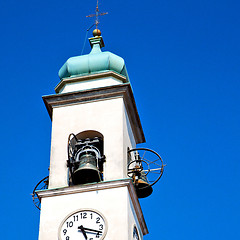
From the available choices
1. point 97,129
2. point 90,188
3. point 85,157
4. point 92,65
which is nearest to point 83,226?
point 90,188

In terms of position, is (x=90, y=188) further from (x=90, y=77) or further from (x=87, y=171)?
(x=90, y=77)

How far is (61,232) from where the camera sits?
28109 millimetres

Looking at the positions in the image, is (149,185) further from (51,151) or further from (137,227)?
(51,151)

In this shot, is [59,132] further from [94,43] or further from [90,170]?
[94,43]

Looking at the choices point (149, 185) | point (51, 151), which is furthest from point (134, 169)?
point (51, 151)

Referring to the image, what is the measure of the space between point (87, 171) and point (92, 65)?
4.76 metres

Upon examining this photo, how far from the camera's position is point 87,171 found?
29.3m

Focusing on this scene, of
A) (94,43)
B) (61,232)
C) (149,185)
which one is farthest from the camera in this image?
(94,43)

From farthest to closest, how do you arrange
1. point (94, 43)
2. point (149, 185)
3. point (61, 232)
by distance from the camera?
point (94, 43) → point (149, 185) → point (61, 232)

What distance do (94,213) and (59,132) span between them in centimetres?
362

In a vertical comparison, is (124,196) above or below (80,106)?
below

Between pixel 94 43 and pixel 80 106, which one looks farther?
pixel 94 43

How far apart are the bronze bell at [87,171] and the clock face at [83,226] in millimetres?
1320

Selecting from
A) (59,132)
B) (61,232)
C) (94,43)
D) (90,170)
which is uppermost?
(94,43)
